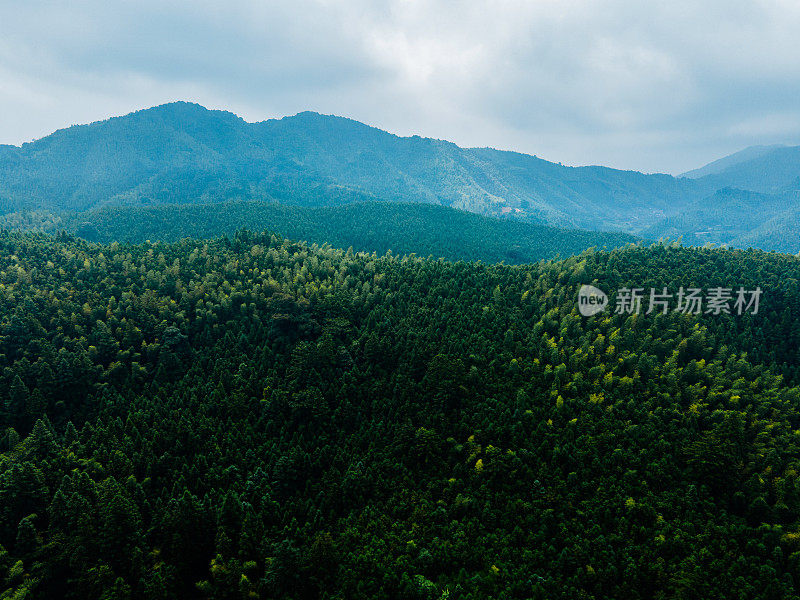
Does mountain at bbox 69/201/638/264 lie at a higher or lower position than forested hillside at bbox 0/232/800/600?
higher

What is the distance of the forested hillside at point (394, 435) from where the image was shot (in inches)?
1200

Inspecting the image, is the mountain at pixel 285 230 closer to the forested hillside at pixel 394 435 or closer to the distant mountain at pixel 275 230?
the distant mountain at pixel 275 230

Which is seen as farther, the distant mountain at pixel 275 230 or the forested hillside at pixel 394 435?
the distant mountain at pixel 275 230

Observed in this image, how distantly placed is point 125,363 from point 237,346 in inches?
608

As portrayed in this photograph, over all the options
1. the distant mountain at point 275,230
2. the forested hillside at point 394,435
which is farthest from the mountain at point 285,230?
the forested hillside at point 394,435

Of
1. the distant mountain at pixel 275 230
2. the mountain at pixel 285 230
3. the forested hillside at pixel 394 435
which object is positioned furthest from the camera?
the mountain at pixel 285 230

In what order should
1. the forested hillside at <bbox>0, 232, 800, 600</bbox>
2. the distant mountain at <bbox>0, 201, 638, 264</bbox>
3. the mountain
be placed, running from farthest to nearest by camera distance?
the mountain < the distant mountain at <bbox>0, 201, 638, 264</bbox> < the forested hillside at <bbox>0, 232, 800, 600</bbox>

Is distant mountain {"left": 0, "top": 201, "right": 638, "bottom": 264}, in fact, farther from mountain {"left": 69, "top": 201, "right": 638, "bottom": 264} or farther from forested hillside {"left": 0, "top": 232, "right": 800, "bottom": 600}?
forested hillside {"left": 0, "top": 232, "right": 800, "bottom": 600}

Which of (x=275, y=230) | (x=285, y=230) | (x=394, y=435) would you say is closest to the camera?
(x=394, y=435)

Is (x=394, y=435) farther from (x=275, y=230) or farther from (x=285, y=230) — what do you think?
(x=285, y=230)

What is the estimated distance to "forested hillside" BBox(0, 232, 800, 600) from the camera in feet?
100.0

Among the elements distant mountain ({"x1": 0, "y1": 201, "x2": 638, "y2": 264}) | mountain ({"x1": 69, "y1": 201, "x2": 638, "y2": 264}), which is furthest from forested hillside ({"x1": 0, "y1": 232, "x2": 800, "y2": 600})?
distant mountain ({"x1": 0, "y1": 201, "x2": 638, "y2": 264})

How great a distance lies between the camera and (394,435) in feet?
153

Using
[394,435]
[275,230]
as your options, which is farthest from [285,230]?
[394,435]
